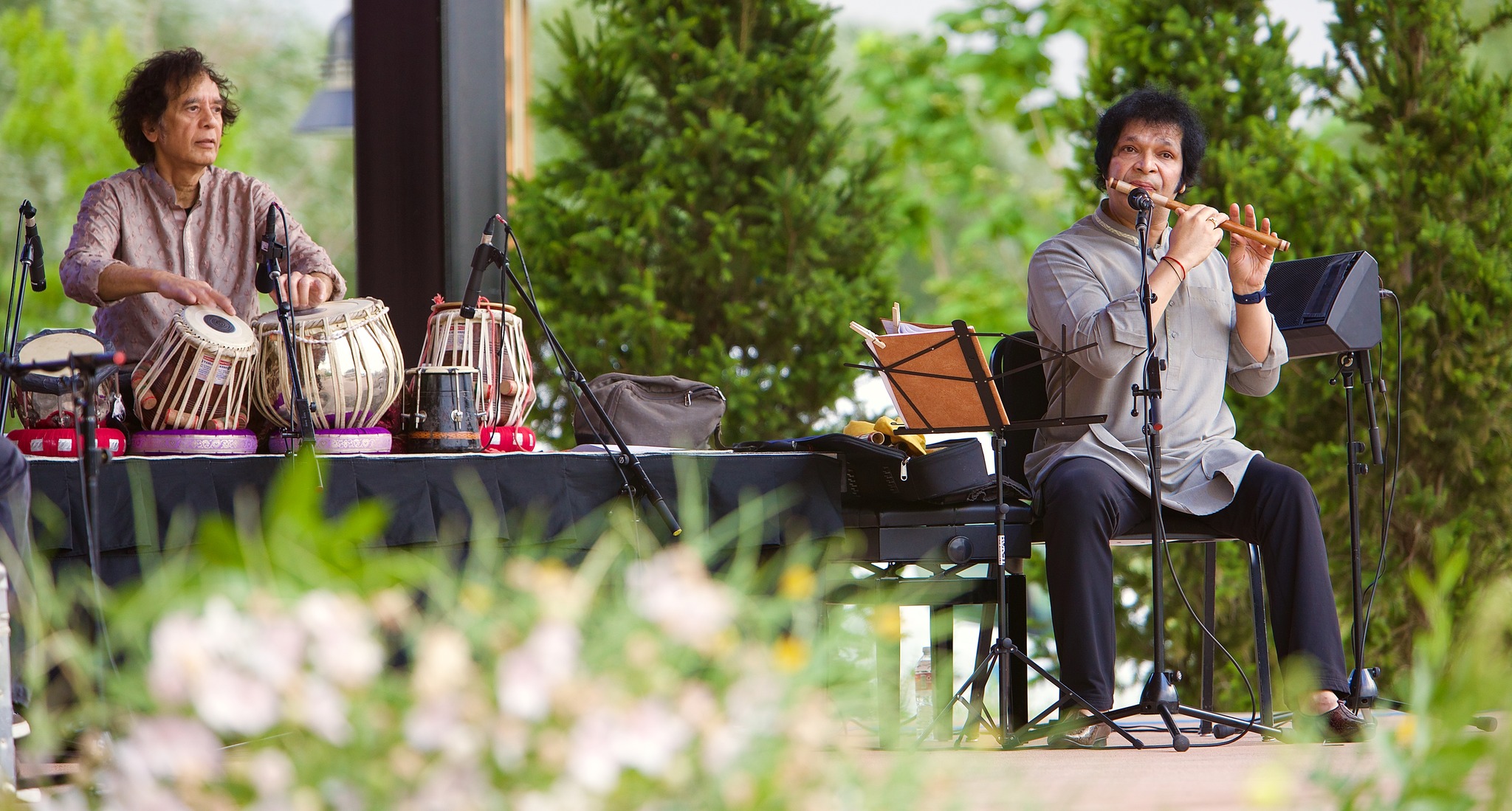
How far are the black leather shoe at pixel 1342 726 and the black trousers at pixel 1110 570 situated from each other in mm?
47

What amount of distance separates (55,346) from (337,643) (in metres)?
2.03

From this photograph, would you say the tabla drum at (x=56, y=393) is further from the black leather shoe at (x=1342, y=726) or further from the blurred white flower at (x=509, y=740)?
the black leather shoe at (x=1342, y=726)

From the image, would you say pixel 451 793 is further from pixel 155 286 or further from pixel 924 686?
pixel 924 686

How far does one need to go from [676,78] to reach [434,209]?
89cm

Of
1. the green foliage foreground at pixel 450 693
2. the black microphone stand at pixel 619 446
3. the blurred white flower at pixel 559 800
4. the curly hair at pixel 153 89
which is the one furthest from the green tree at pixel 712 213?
the blurred white flower at pixel 559 800

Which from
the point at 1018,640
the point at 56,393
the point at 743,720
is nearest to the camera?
the point at 743,720

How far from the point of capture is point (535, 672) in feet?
2.99

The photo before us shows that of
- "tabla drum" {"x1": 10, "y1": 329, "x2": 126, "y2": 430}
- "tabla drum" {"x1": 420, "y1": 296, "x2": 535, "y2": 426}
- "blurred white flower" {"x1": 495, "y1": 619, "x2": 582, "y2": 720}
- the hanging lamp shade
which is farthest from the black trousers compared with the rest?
the hanging lamp shade

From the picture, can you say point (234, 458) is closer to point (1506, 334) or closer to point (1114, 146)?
point (1114, 146)

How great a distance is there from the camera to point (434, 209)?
13.0 ft

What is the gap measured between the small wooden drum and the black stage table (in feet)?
0.48

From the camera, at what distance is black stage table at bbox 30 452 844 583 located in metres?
2.42

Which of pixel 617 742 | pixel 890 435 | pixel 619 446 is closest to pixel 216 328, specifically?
pixel 619 446

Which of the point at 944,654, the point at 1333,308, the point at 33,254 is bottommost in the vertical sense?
the point at 944,654
